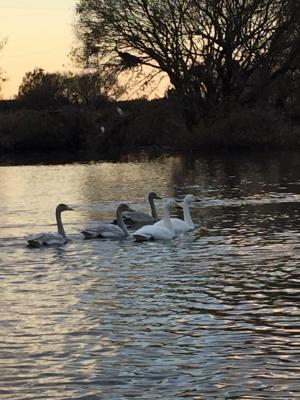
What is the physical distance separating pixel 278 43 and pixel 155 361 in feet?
153

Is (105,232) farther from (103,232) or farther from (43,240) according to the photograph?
(43,240)

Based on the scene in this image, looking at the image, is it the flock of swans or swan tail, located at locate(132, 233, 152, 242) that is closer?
the flock of swans

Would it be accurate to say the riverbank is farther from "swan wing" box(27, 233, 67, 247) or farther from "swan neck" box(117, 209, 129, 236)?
"swan wing" box(27, 233, 67, 247)

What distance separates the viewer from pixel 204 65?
5250 cm

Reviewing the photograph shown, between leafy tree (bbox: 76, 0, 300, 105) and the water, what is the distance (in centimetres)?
3188

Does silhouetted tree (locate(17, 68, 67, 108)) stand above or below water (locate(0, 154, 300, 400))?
above

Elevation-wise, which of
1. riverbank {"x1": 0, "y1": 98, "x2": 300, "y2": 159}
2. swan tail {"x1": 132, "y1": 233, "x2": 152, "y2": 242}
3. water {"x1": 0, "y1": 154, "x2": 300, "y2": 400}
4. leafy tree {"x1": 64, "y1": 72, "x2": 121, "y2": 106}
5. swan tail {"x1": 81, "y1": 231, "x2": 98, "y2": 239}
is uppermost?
leafy tree {"x1": 64, "y1": 72, "x2": 121, "y2": 106}

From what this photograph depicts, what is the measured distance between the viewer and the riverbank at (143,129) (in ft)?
171

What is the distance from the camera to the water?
23.4 feet

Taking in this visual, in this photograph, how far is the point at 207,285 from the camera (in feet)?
36.3

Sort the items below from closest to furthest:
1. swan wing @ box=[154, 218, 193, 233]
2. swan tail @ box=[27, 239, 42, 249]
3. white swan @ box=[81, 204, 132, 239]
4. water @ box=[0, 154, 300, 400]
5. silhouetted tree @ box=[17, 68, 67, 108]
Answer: water @ box=[0, 154, 300, 400] → swan tail @ box=[27, 239, 42, 249] → white swan @ box=[81, 204, 132, 239] → swan wing @ box=[154, 218, 193, 233] → silhouetted tree @ box=[17, 68, 67, 108]

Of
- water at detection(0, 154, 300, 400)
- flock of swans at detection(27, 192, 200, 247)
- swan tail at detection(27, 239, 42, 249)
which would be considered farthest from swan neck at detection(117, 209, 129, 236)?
swan tail at detection(27, 239, 42, 249)

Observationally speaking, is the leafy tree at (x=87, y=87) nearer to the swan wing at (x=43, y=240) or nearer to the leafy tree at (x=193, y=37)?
the leafy tree at (x=193, y=37)

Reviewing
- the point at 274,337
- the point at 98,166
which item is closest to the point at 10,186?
the point at 98,166
